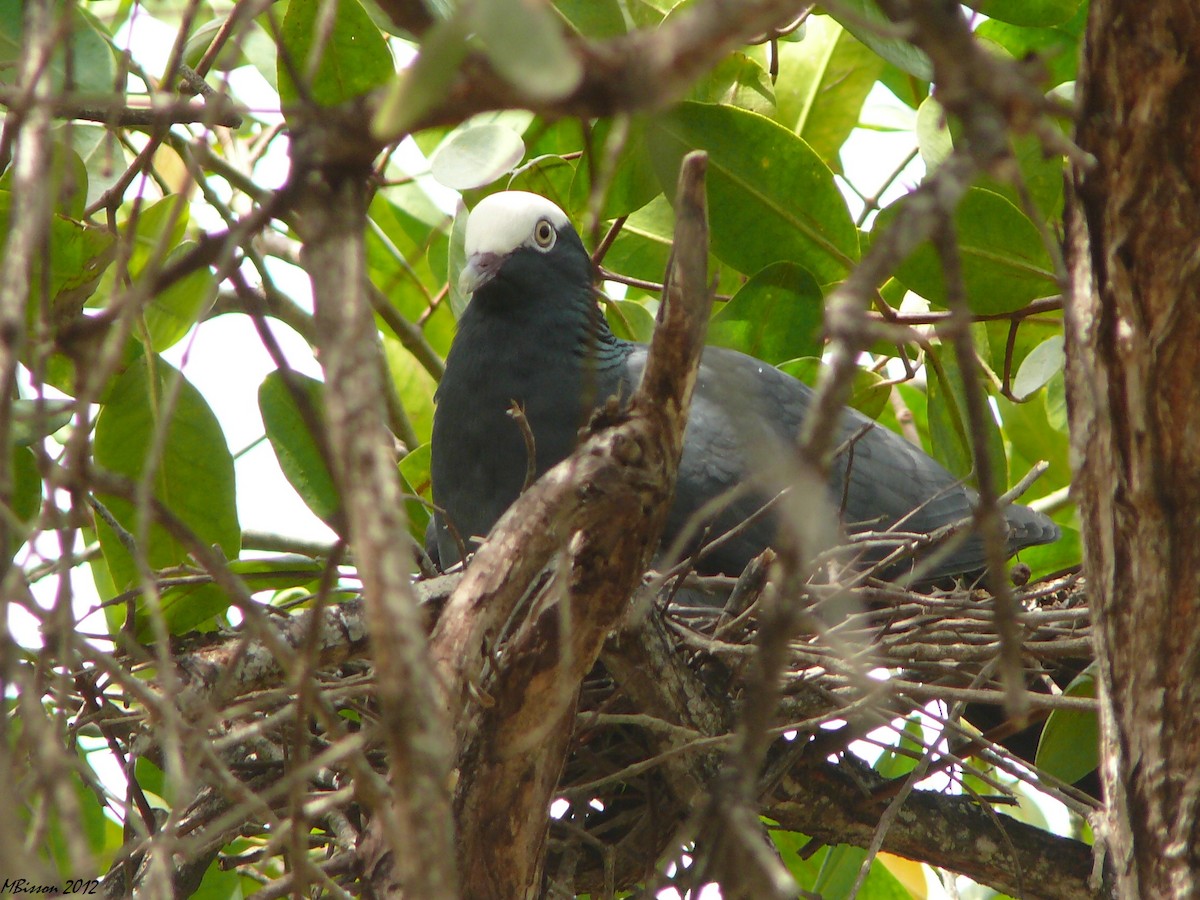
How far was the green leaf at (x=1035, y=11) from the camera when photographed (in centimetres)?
227

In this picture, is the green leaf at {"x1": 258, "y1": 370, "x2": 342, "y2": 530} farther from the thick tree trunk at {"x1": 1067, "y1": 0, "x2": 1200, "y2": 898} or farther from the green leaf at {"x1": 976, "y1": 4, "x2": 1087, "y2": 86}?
the thick tree trunk at {"x1": 1067, "y1": 0, "x2": 1200, "y2": 898}

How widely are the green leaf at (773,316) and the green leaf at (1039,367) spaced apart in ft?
1.36

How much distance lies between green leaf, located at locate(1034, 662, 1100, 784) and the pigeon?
43 centimetres

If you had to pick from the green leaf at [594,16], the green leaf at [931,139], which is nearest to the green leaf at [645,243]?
the green leaf at [594,16]

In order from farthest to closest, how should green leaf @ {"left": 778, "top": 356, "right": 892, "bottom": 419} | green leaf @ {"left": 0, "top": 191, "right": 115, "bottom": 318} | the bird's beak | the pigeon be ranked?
green leaf @ {"left": 778, "top": 356, "right": 892, "bottom": 419}, the bird's beak, the pigeon, green leaf @ {"left": 0, "top": 191, "right": 115, "bottom": 318}

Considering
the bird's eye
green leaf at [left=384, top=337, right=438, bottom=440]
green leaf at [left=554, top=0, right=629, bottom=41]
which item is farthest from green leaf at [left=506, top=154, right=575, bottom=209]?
green leaf at [left=384, top=337, right=438, bottom=440]

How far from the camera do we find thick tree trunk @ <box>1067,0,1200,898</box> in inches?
46.1

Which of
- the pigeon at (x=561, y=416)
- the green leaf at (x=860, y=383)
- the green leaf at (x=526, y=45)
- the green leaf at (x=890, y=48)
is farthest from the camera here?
the green leaf at (x=860, y=383)

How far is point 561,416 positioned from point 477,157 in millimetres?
616

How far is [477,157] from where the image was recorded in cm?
249

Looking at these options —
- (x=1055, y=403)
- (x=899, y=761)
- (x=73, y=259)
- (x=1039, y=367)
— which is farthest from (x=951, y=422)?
(x=73, y=259)

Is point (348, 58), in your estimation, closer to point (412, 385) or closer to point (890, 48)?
point (890, 48)

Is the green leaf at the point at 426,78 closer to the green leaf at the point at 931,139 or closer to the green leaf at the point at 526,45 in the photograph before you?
the green leaf at the point at 526,45

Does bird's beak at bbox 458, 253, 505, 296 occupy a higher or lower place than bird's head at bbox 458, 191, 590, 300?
lower
